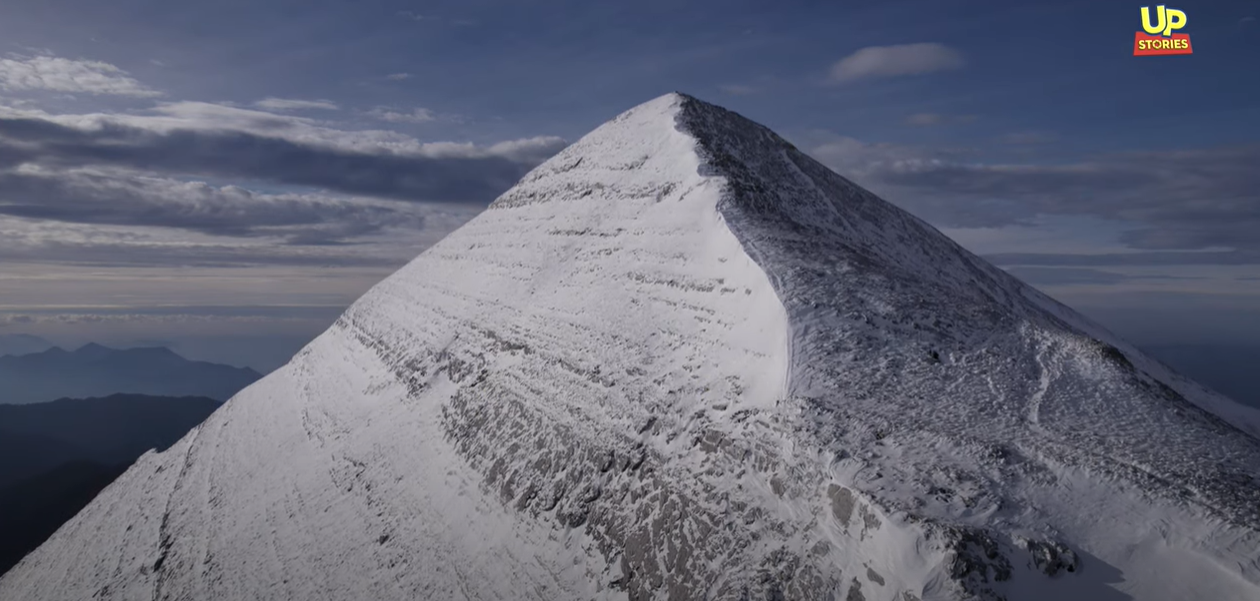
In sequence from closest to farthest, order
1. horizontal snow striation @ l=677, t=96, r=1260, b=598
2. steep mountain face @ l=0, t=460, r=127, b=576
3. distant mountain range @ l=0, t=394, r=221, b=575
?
1. horizontal snow striation @ l=677, t=96, r=1260, b=598
2. steep mountain face @ l=0, t=460, r=127, b=576
3. distant mountain range @ l=0, t=394, r=221, b=575

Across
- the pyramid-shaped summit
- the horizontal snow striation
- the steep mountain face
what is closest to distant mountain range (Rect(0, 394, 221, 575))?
the steep mountain face

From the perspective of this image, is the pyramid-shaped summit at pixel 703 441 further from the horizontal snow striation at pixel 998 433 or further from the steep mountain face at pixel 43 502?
the steep mountain face at pixel 43 502

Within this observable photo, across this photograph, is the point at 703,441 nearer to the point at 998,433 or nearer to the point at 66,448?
the point at 998,433

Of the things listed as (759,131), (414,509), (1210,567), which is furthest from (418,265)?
(1210,567)

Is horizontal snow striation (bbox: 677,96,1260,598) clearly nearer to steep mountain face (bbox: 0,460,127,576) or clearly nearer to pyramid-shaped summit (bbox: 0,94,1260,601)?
pyramid-shaped summit (bbox: 0,94,1260,601)

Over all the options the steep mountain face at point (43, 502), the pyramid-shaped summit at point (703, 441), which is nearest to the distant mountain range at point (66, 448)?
the steep mountain face at point (43, 502)

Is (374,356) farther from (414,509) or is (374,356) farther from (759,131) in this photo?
(759,131)
